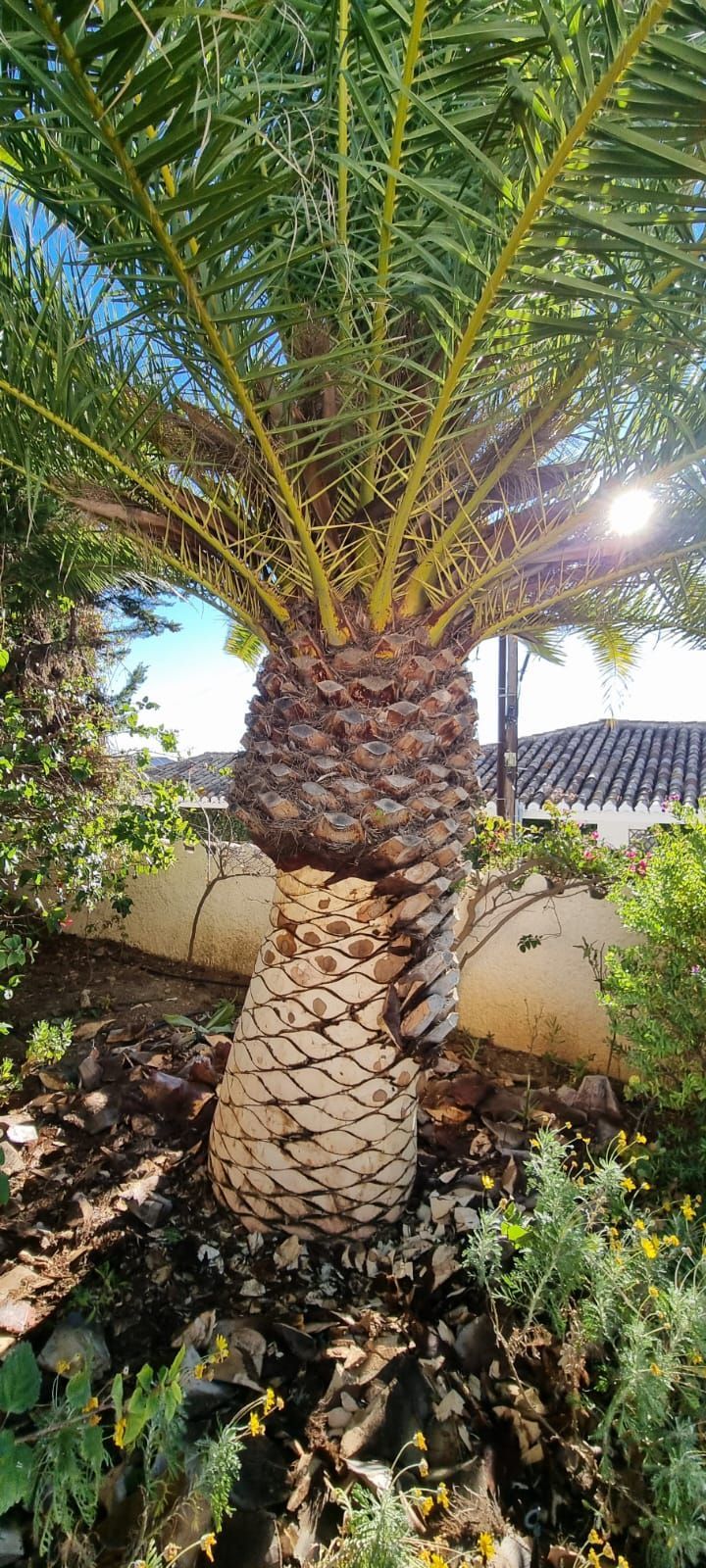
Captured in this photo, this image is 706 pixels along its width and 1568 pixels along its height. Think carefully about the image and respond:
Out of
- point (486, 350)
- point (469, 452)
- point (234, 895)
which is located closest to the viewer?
point (486, 350)

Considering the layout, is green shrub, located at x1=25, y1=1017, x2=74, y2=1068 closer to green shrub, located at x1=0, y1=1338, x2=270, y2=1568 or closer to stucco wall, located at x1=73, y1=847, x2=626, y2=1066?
stucco wall, located at x1=73, y1=847, x2=626, y2=1066

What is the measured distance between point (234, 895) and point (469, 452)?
3116 mm

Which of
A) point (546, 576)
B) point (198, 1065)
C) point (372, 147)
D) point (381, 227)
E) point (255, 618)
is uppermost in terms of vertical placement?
point (372, 147)

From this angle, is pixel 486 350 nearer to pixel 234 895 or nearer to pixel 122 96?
pixel 122 96

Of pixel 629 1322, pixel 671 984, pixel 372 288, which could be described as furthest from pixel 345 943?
pixel 372 288

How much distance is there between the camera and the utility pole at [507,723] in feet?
17.8

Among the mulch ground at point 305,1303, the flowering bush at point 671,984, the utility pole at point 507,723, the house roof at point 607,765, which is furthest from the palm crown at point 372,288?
the house roof at point 607,765

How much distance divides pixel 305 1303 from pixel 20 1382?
0.66 metres

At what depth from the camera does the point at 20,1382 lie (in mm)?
1057

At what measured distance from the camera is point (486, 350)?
1213mm

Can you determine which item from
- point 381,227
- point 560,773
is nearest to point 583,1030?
point 381,227

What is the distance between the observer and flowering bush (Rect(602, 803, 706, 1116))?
220 centimetres

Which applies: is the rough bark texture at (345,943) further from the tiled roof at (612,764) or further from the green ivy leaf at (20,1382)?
the tiled roof at (612,764)

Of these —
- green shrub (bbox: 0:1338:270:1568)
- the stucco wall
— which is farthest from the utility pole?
green shrub (bbox: 0:1338:270:1568)
